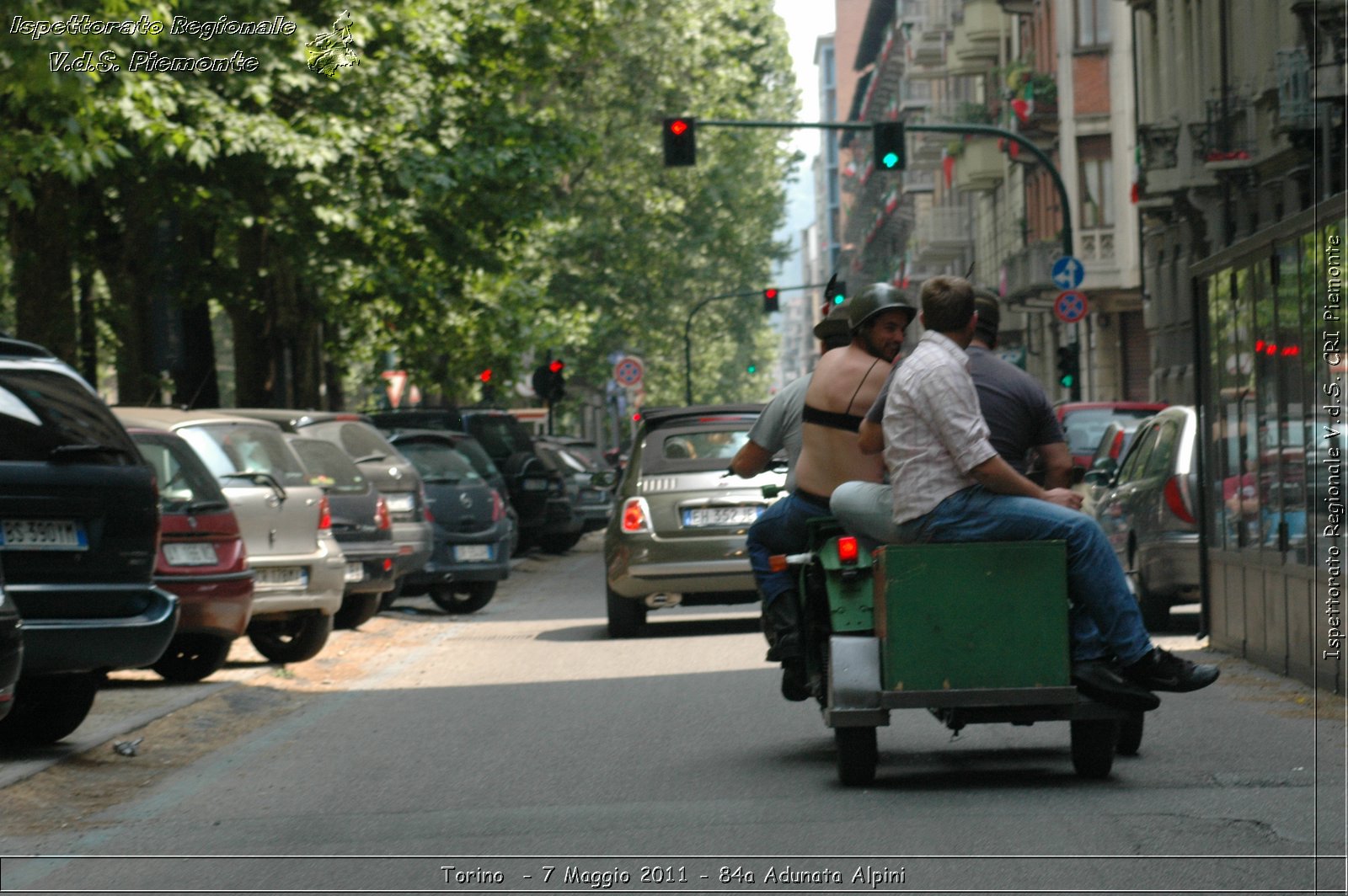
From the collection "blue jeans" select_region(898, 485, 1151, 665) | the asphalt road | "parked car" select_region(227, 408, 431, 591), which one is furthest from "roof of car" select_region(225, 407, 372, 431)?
"blue jeans" select_region(898, 485, 1151, 665)

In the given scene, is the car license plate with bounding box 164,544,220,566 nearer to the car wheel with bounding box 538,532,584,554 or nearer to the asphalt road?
the asphalt road

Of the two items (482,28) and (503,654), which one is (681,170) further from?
(503,654)

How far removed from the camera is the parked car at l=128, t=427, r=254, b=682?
497 inches

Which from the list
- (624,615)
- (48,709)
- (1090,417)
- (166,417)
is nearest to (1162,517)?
(624,615)

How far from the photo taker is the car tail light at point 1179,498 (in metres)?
15.2

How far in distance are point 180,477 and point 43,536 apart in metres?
3.34

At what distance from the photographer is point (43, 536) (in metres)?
9.66

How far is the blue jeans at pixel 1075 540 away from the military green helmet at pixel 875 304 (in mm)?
1060

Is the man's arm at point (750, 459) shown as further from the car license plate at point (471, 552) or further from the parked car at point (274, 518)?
the car license plate at point (471, 552)

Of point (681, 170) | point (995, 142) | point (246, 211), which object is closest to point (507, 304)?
point (246, 211)

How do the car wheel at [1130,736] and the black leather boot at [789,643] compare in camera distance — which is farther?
the black leather boot at [789,643]

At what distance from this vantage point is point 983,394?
8398mm

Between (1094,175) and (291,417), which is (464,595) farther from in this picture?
(1094,175)

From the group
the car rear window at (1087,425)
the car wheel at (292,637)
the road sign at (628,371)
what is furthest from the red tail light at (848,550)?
the road sign at (628,371)
